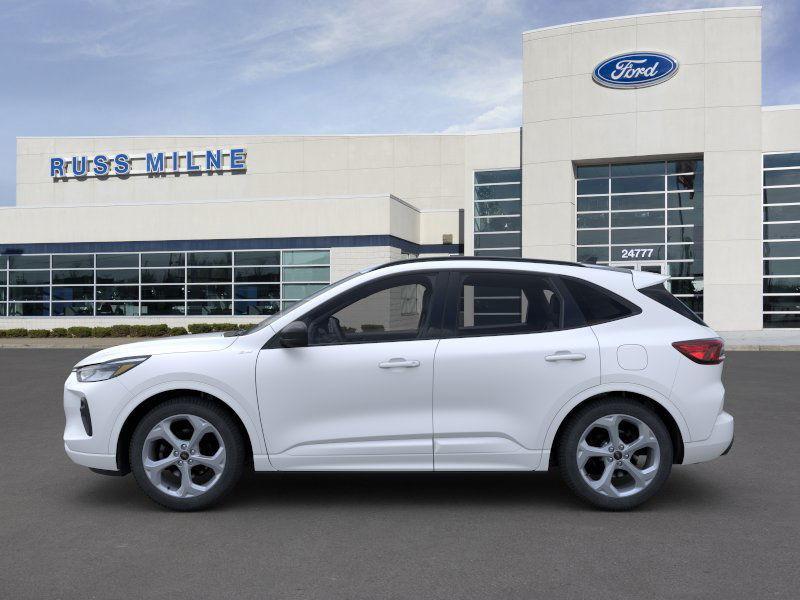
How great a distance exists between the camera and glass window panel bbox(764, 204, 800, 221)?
1196 inches

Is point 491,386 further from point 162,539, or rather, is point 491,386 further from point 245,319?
point 245,319

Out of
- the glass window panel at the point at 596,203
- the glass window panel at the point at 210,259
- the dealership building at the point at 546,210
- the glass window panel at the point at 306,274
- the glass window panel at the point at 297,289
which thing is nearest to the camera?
the dealership building at the point at 546,210

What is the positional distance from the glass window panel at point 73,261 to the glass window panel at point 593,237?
20987 mm

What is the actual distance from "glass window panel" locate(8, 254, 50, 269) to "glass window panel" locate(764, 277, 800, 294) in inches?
1182

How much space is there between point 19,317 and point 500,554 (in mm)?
35019

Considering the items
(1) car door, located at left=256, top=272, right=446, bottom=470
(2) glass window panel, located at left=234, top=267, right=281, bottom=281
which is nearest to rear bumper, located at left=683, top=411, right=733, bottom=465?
(1) car door, located at left=256, top=272, right=446, bottom=470

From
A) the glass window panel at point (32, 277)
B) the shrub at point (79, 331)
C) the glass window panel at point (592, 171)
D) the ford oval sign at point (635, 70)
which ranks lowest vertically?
the shrub at point (79, 331)

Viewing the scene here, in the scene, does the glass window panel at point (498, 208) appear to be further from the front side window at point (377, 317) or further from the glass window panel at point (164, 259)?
the front side window at point (377, 317)

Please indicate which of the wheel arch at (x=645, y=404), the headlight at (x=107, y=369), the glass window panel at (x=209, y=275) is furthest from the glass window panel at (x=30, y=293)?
the wheel arch at (x=645, y=404)

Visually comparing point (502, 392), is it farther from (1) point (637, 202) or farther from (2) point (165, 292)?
(2) point (165, 292)

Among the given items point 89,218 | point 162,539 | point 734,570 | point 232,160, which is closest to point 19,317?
point 89,218

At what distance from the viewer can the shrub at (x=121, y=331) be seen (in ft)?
102

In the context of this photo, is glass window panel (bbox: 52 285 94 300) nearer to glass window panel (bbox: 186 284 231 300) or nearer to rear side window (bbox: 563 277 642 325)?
glass window panel (bbox: 186 284 231 300)

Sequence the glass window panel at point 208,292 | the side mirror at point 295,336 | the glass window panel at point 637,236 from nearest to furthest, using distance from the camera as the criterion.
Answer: the side mirror at point 295,336 < the glass window panel at point 637,236 < the glass window panel at point 208,292
